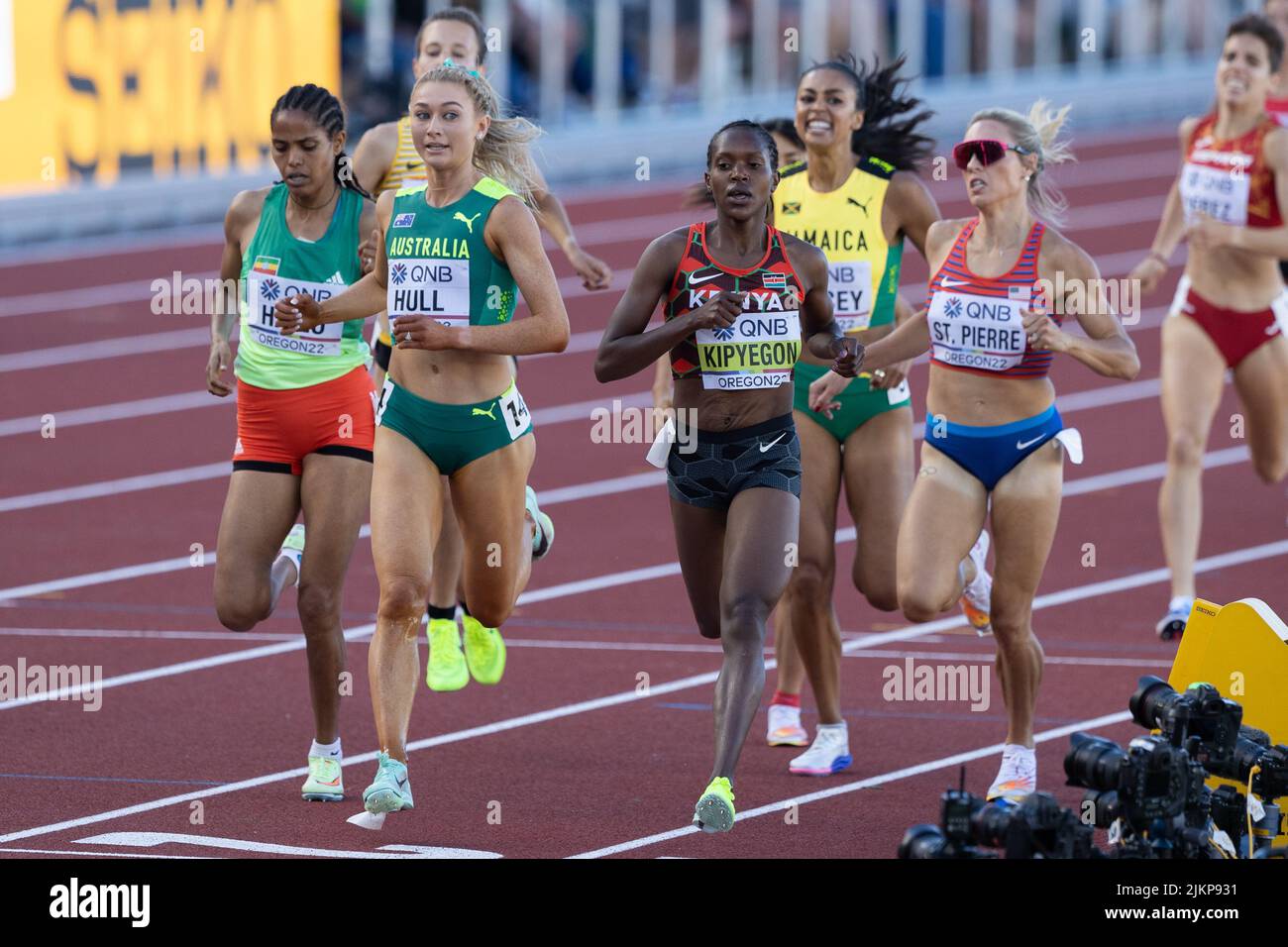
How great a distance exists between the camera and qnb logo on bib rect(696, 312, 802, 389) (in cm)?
724

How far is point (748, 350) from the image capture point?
725cm

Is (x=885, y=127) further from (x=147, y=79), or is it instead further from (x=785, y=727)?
(x=147, y=79)

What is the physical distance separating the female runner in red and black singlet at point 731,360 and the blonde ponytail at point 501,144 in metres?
0.67

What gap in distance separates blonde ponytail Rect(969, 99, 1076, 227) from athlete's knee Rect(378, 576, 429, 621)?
247 cm

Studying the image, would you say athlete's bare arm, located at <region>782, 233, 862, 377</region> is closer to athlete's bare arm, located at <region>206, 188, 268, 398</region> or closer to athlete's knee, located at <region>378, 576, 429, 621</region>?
athlete's knee, located at <region>378, 576, 429, 621</region>

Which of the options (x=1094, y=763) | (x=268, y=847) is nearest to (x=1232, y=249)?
(x=1094, y=763)

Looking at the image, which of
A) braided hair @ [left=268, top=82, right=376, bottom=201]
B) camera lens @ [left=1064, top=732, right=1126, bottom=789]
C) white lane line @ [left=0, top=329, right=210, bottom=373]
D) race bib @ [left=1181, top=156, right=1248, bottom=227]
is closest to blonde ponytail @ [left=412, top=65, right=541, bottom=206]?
braided hair @ [left=268, top=82, right=376, bottom=201]

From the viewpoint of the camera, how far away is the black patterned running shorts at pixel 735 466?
23.8ft

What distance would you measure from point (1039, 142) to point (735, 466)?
176 centimetres

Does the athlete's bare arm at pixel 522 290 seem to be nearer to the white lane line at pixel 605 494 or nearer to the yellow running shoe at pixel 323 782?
the yellow running shoe at pixel 323 782

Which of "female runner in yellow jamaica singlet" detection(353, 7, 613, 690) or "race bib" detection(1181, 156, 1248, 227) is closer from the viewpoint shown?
"female runner in yellow jamaica singlet" detection(353, 7, 613, 690)
